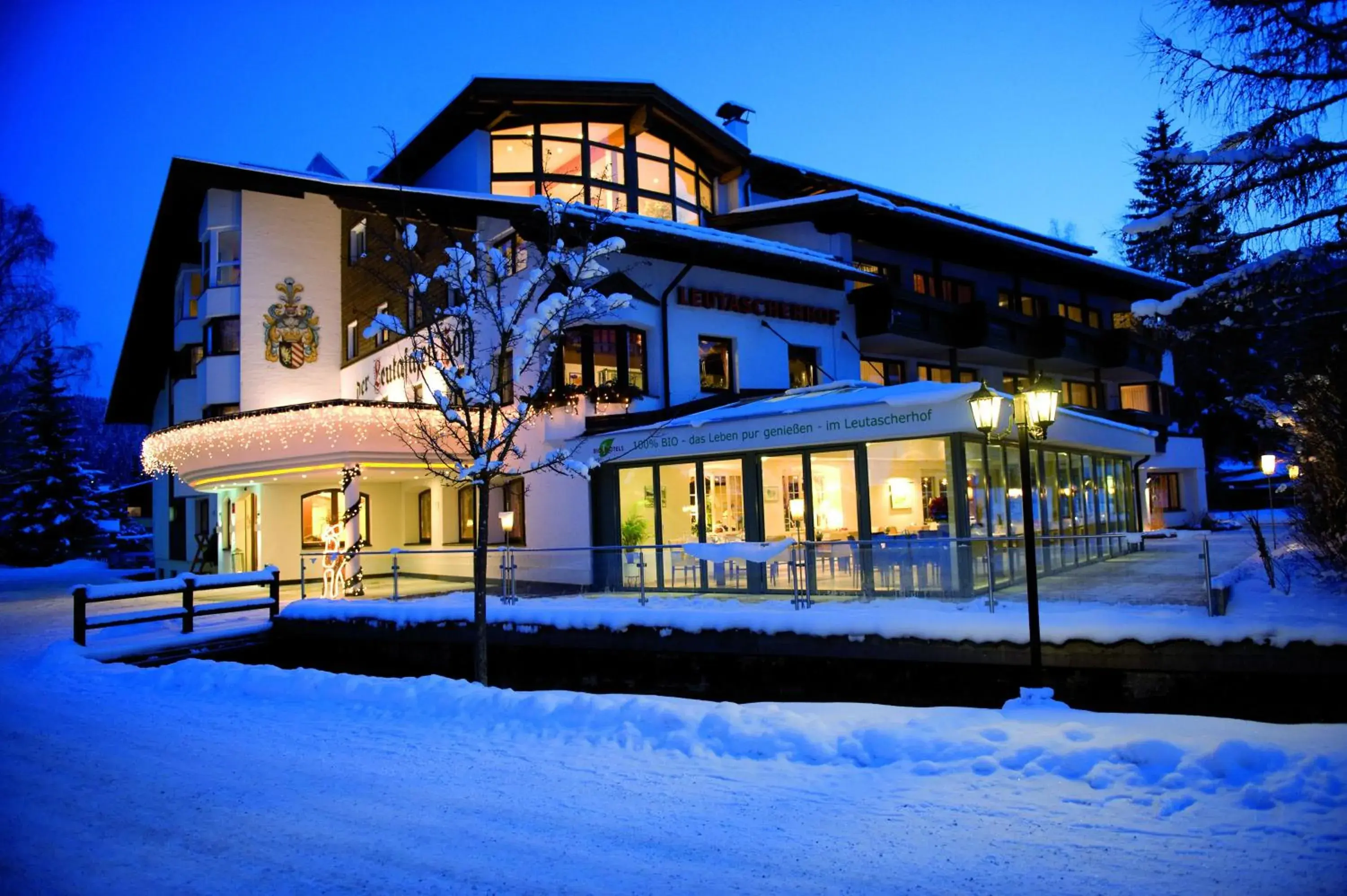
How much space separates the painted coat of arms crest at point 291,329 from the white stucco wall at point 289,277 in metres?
0.14

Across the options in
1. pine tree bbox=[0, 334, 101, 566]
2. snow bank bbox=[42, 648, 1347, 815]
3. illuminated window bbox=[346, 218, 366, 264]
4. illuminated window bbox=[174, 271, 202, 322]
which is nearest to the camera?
snow bank bbox=[42, 648, 1347, 815]

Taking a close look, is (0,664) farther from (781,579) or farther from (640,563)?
(781,579)

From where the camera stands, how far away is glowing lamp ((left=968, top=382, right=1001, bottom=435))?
396 inches

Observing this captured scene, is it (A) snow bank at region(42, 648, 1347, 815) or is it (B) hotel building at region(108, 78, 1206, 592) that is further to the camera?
(B) hotel building at region(108, 78, 1206, 592)

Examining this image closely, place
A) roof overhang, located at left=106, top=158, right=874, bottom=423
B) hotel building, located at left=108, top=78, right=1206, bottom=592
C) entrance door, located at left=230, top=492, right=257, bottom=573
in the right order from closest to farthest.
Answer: hotel building, located at left=108, top=78, right=1206, bottom=592 < roof overhang, located at left=106, top=158, right=874, bottom=423 < entrance door, located at left=230, top=492, right=257, bottom=573

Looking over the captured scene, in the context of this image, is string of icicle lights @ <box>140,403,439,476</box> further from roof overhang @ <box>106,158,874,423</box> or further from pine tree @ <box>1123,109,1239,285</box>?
pine tree @ <box>1123,109,1239,285</box>

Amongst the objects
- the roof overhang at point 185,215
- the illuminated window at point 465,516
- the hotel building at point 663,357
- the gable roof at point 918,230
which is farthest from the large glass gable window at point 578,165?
the illuminated window at point 465,516

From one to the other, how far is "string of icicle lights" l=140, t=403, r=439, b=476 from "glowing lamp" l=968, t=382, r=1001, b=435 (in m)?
13.8

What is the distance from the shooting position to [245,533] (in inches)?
1048

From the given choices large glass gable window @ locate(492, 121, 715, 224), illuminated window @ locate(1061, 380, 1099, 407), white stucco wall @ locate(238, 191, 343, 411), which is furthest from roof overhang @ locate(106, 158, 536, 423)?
illuminated window @ locate(1061, 380, 1099, 407)

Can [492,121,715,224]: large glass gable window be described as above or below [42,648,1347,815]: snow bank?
above

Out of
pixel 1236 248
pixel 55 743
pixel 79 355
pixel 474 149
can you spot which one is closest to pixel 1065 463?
pixel 1236 248

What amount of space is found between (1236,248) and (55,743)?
47.5ft

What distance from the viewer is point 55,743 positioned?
8.23 meters
